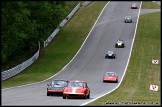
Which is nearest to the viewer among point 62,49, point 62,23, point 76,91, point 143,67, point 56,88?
point 76,91

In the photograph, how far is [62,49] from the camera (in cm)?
7319

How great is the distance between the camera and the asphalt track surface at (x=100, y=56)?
41.6 metres

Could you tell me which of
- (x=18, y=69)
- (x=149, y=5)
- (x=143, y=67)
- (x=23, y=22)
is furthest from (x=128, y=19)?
(x=23, y=22)

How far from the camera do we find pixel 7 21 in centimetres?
5047

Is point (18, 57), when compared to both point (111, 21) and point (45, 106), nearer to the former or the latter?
point (111, 21)

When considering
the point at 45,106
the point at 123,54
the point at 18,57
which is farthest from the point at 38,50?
the point at 45,106

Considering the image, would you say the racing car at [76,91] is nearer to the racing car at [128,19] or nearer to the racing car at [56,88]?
the racing car at [56,88]

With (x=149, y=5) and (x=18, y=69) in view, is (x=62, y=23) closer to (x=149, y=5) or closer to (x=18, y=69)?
(x=149, y=5)

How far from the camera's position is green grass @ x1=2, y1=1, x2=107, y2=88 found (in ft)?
169

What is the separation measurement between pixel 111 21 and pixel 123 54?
2554cm

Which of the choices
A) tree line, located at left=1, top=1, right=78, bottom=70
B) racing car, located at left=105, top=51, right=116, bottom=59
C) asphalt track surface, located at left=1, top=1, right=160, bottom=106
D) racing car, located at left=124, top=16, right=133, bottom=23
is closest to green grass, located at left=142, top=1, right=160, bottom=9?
asphalt track surface, located at left=1, top=1, right=160, bottom=106

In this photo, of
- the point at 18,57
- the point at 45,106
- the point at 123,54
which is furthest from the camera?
the point at 123,54

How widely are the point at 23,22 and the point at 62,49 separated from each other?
19.6 metres

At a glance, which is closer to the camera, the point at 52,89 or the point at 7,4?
the point at 52,89
